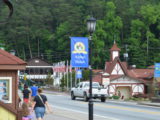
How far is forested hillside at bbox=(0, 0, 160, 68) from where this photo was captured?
110 m

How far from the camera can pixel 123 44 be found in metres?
117

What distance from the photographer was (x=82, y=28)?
114812mm

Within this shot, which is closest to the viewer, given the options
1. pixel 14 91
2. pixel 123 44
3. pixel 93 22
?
pixel 93 22

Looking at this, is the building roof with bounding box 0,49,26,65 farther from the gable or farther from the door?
the gable

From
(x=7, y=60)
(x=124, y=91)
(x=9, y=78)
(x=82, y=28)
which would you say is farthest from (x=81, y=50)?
(x=82, y=28)

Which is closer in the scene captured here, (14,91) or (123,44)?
(14,91)

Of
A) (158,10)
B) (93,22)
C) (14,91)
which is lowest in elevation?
(14,91)

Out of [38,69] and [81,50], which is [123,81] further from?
[81,50]

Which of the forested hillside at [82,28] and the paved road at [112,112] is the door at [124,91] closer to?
the forested hillside at [82,28]

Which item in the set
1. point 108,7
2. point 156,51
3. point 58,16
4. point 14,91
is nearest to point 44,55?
point 58,16

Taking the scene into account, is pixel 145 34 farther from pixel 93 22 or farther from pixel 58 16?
pixel 93 22

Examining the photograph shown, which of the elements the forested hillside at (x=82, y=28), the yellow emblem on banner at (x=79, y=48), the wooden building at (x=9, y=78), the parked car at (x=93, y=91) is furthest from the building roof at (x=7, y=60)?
the forested hillside at (x=82, y=28)

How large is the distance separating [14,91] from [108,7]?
99.5 metres

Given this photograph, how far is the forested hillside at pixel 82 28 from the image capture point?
109750 millimetres
